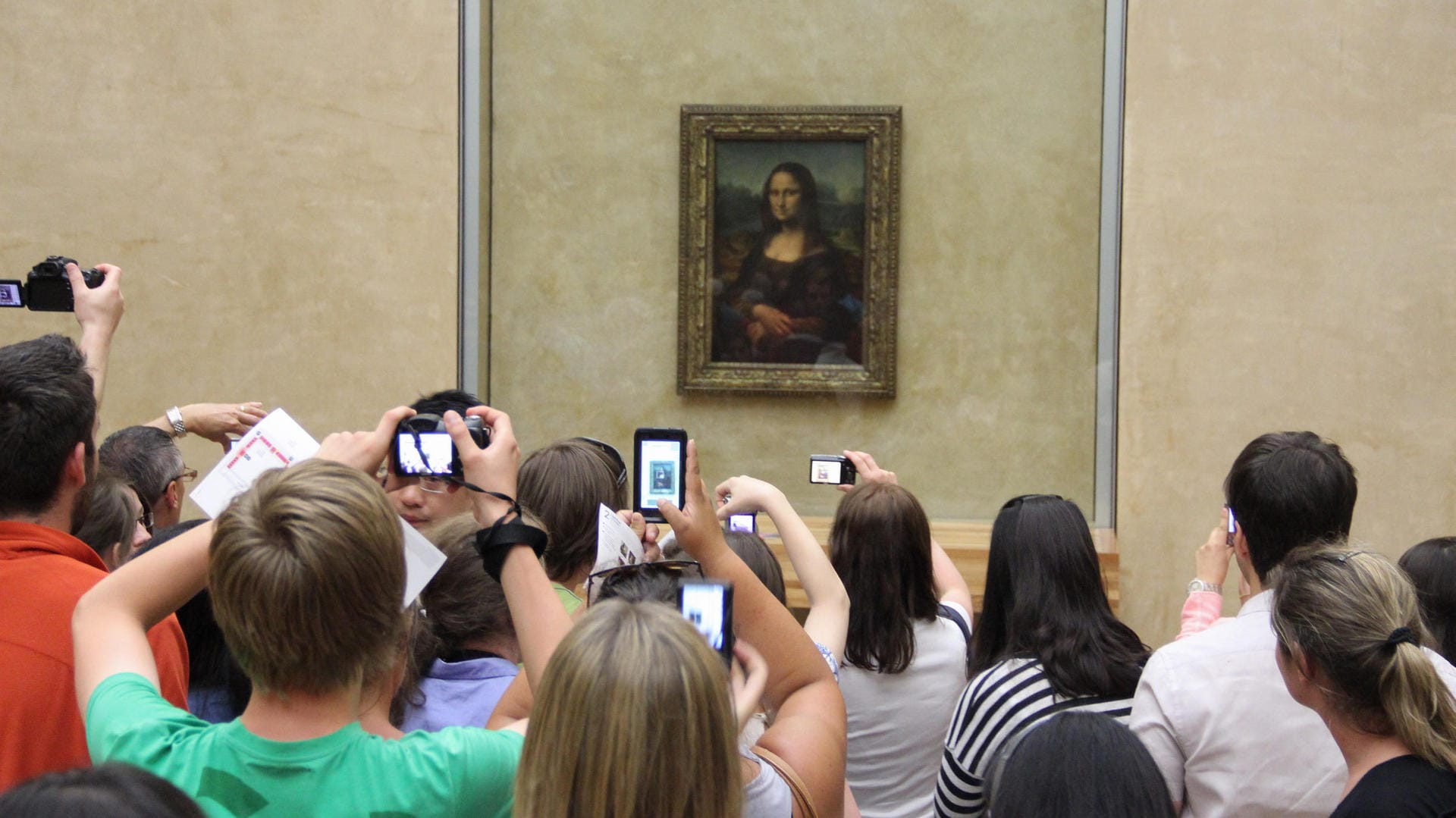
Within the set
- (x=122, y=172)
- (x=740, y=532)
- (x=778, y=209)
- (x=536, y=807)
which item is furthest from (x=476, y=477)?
(x=122, y=172)

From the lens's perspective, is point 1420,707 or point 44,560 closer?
point 1420,707

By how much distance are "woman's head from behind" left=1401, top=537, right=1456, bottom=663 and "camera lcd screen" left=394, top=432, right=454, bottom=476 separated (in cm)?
249

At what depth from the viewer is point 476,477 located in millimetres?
2346

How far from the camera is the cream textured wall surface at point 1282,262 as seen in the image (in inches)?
313

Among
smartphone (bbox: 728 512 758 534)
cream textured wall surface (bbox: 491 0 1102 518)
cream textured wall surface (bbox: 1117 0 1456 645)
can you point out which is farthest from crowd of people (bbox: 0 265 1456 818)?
cream textured wall surface (bbox: 491 0 1102 518)

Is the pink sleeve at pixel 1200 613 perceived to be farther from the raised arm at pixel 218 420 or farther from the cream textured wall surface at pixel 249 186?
the cream textured wall surface at pixel 249 186

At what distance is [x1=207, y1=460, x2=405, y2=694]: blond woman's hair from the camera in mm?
1863

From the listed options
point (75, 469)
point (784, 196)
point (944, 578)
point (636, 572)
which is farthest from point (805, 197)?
point (636, 572)

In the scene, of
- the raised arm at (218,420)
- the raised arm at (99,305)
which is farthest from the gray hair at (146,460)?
the raised arm at (99,305)

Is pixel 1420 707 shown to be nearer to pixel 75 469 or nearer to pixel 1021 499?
pixel 1021 499

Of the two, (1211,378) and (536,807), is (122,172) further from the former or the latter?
(536,807)

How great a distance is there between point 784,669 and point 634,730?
2.28 feet

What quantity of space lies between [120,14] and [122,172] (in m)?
1.06

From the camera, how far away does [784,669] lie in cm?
225
